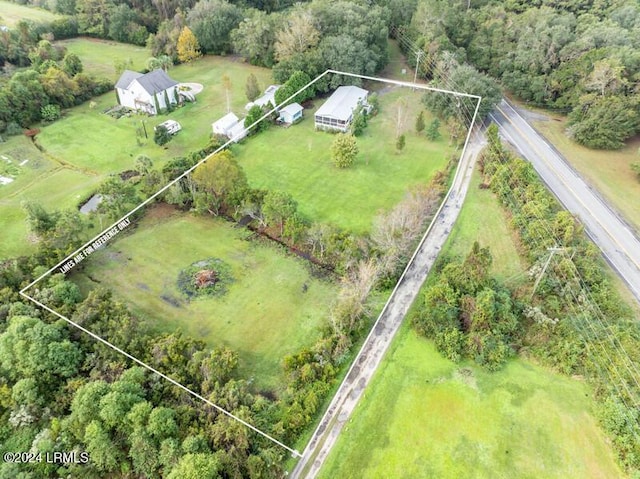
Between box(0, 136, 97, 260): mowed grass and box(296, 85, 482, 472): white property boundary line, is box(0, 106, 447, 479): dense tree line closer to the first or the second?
→ box(296, 85, 482, 472): white property boundary line

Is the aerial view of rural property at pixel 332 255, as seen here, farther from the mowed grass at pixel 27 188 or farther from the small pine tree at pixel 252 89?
the small pine tree at pixel 252 89

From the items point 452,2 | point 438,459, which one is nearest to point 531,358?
point 438,459

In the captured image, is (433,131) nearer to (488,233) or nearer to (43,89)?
(488,233)

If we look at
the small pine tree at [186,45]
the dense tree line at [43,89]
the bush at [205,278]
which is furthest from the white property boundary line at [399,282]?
the dense tree line at [43,89]

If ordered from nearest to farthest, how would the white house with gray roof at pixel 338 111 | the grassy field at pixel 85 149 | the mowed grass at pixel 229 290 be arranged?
the mowed grass at pixel 229 290, the grassy field at pixel 85 149, the white house with gray roof at pixel 338 111

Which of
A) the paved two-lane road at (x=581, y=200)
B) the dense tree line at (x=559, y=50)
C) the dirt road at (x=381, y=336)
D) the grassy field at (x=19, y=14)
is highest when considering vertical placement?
the dense tree line at (x=559, y=50)

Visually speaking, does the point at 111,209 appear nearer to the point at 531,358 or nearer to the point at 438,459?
the point at 438,459

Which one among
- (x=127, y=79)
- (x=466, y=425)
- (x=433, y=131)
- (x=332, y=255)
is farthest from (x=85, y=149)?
(x=466, y=425)
